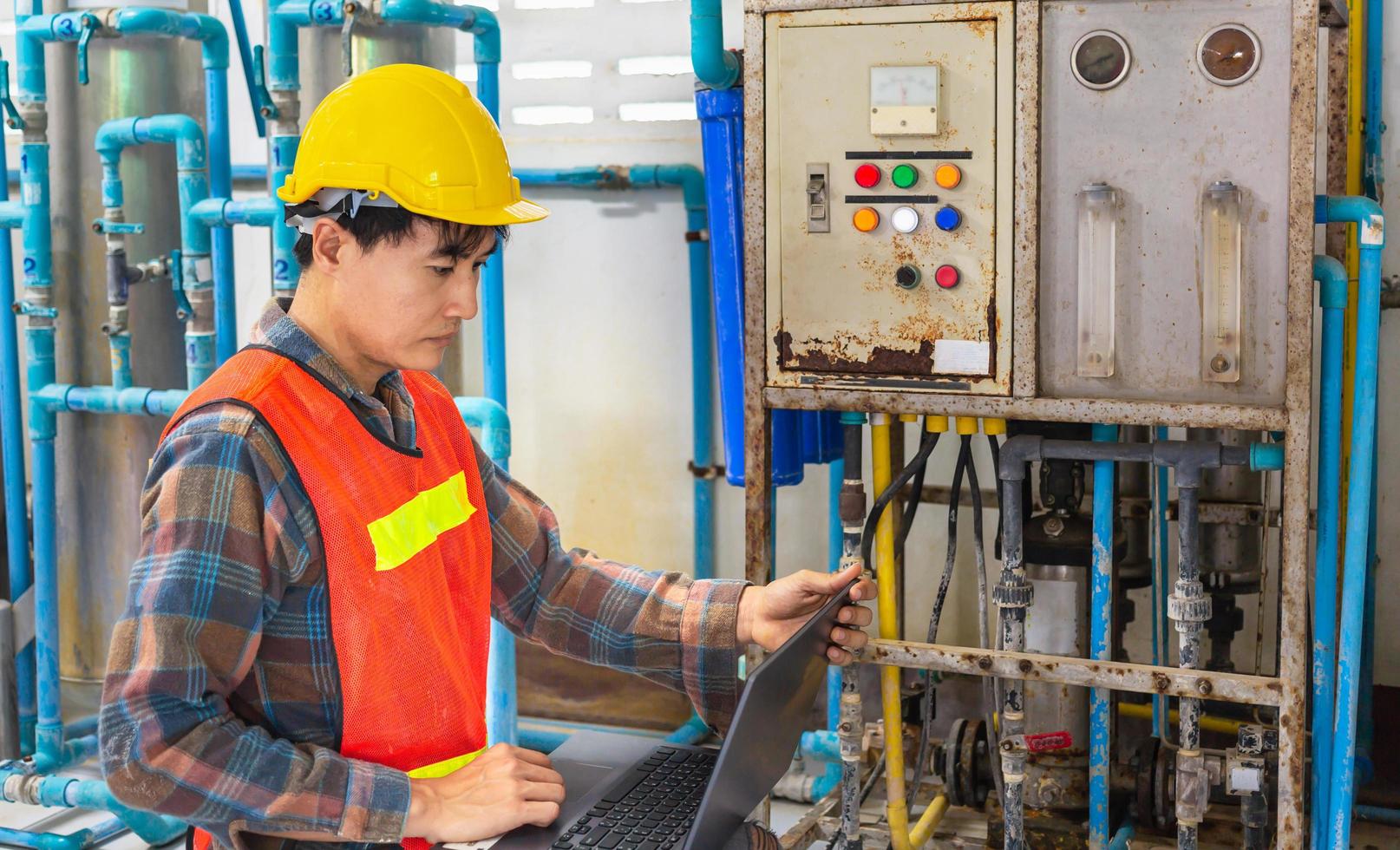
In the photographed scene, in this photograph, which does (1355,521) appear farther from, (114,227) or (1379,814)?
(114,227)

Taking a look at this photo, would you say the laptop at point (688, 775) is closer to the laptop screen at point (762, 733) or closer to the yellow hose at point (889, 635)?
the laptop screen at point (762, 733)

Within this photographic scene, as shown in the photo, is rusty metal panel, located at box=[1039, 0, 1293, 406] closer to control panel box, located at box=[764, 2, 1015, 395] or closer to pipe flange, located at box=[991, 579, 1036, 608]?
control panel box, located at box=[764, 2, 1015, 395]

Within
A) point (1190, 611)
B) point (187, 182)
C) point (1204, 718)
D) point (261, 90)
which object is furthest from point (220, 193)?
point (1204, 718)

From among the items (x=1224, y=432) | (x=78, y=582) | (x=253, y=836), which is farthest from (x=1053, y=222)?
(x=78, y=582)

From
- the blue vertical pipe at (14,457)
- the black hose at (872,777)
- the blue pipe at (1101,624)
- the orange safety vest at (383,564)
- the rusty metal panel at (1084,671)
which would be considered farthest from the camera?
the blue vertical pipe at (14,457)

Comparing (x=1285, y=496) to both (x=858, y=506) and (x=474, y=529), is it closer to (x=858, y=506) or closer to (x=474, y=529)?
(x=858, y=506)

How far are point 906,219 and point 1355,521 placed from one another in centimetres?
72

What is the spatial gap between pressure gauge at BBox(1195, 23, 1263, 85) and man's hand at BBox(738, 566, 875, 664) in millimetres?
781

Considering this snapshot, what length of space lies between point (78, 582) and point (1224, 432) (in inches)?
82.7

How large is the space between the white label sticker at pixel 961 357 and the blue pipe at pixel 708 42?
0.55 meters

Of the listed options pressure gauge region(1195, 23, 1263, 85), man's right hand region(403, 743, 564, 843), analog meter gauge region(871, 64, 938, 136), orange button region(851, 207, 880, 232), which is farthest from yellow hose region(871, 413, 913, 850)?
man's right hand region(403, 743, 564, 843)

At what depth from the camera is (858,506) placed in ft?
6.89

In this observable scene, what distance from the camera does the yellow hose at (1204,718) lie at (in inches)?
103

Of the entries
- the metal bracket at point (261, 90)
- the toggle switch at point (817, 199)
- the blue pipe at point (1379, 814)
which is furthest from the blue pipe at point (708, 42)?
the blue pipe at point (1379, 814)
